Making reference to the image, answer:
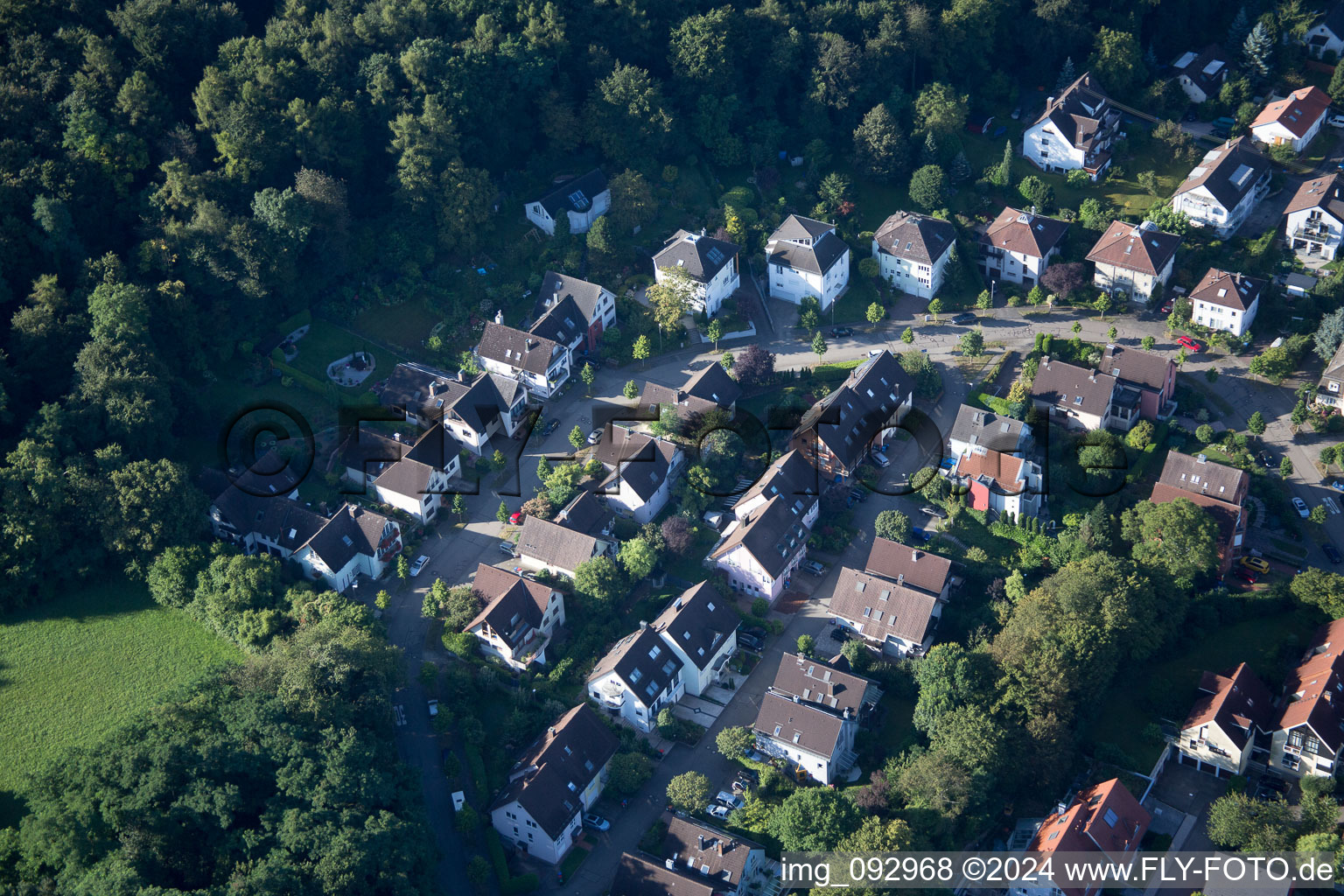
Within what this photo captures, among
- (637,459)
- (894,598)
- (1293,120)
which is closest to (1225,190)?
(1293,120)

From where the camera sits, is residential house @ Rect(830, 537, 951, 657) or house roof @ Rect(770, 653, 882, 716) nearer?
house roof @ Rect(770, 653, 882, 716)

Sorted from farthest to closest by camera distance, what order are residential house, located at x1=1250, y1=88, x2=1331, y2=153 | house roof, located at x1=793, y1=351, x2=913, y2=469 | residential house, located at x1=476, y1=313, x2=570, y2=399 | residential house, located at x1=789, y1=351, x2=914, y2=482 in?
1. residential house, located at x1=1250, y1=88, x2=1331, y2=153
2. residential house, located at x1=476, y1=313, x2=570, y2=399
3. house roof, located at x1=793, y1=351, x2=913, y2=469
4. residential house, located at x1=789, y1=351, x2=914, y2=482

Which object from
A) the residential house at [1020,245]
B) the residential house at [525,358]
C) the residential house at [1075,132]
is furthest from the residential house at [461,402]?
the residential house at [1075,132]

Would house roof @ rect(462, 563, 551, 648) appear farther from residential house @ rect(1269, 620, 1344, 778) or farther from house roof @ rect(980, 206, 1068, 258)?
house roof @ rect(980, 206, 1068, 258)

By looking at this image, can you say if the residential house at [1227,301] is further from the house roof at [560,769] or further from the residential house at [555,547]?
the house roof at [560,769]

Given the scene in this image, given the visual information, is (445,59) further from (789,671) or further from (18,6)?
(789,671)

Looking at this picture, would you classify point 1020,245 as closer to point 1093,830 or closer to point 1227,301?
point 1227,301

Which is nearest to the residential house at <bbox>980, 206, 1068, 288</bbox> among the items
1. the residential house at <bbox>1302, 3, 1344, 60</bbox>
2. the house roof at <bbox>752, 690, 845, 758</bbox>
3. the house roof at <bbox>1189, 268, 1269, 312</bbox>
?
the house roof at <bbox>1189, 268, 1269, 312</bbox>
